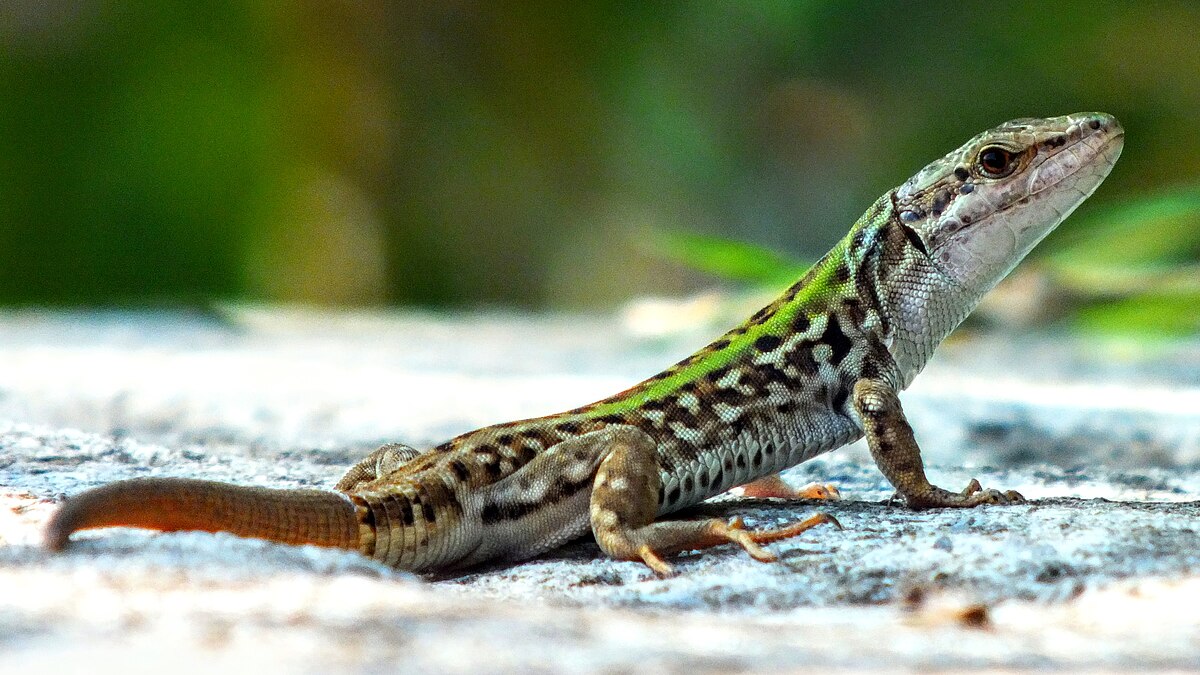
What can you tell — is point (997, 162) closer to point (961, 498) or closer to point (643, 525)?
point (961, 498)

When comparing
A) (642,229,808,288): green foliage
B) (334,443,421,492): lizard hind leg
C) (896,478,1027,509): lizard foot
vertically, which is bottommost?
(334,443,421,492): lizard hind leg

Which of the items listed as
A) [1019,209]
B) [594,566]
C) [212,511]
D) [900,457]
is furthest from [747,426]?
[212,511]

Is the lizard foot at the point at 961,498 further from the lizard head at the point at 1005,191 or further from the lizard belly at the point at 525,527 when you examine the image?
the lizard belly at the point at 525,527

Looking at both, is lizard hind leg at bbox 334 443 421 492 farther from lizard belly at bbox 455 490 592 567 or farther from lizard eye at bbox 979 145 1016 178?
lizard eye at bbox 979 145 1016 178

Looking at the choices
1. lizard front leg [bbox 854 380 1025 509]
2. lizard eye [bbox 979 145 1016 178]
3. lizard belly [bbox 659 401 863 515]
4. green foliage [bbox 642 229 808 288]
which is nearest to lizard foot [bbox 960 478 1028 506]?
lizard front leg [bbox 854 380 1025 509]

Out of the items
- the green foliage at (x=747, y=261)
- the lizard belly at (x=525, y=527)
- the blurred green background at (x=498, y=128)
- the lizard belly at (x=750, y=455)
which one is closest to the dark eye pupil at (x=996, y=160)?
the lizard belly at (x=750, y=455)

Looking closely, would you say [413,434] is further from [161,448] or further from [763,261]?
[763,261]

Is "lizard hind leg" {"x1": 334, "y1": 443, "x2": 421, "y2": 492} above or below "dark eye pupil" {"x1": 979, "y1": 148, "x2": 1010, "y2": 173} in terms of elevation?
below
